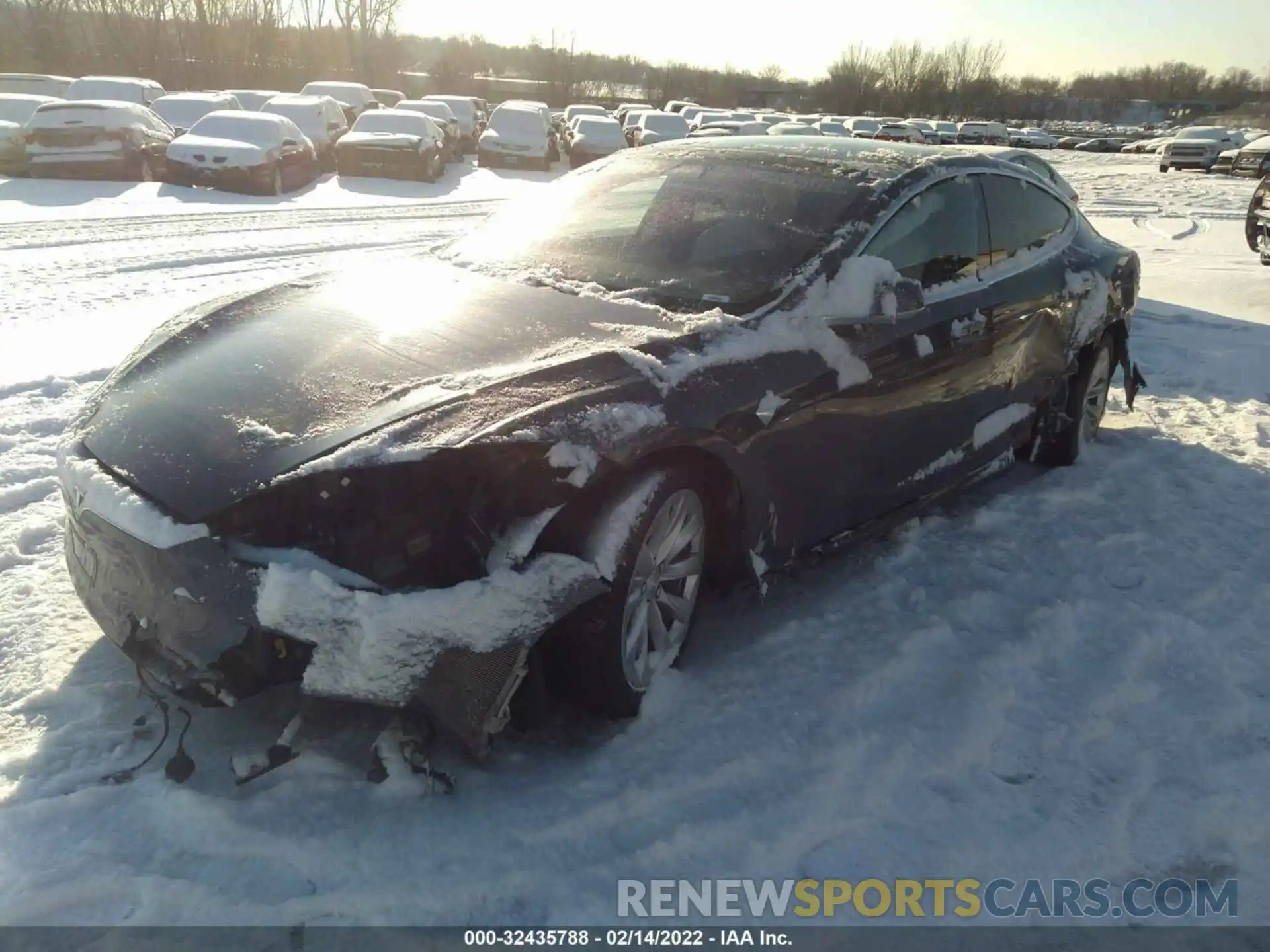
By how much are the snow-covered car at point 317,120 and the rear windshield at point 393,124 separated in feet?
2.20

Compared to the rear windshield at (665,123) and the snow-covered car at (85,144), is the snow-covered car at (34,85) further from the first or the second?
the rear windshield at (665,123)

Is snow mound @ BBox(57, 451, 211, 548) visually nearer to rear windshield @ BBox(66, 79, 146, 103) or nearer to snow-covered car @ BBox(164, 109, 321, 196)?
snow-covered car @ BBox(164, 109, 321, 196)

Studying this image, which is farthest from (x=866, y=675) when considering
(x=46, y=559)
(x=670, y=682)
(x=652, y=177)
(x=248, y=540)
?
(x=46, y=559)

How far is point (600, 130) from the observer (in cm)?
2420

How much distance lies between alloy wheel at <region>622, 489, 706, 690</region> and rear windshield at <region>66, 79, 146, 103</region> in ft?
73.3

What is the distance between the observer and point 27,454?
4.57m

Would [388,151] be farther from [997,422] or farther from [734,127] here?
[997,422]

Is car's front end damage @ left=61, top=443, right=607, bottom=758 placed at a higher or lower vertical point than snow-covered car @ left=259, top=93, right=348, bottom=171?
lower

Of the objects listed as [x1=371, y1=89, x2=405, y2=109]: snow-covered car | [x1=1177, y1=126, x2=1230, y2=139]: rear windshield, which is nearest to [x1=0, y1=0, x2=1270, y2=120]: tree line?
[x1=371, y1=89, x2=405, y2=109]: snow-covered car

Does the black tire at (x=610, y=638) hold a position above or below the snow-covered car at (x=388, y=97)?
below

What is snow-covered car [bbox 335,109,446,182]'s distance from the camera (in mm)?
18375

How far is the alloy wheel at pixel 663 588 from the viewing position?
9.34 feet

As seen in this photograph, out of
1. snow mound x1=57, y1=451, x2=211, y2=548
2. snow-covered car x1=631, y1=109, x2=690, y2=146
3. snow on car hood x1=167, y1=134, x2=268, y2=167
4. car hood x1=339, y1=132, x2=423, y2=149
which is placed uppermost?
snow-covered car x1=631, y1=109, x2=690, y2=146

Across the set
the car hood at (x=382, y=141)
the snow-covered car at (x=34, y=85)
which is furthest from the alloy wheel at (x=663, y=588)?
the snow-covered car at (x=34, y=85)
